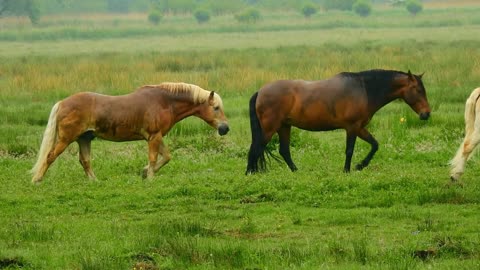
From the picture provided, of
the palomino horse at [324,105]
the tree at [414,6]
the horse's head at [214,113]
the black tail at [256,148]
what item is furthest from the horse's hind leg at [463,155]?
the tree at [414,6]

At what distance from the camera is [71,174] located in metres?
14.2

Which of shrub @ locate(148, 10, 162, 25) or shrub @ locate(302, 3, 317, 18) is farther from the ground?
shrub @ locate(302, 3, 317, 18)

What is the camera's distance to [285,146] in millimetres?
14156

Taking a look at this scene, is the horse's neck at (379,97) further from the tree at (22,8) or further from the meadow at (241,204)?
the tree at (22,8)

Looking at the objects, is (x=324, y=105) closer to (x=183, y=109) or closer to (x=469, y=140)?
(x=183, y=109)

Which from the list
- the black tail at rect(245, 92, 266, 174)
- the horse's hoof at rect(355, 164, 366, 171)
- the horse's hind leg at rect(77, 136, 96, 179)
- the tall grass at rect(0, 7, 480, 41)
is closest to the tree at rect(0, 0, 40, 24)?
the tall grass at rect(0, 7, 480, 41)

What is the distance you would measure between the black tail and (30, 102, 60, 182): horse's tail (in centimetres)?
271

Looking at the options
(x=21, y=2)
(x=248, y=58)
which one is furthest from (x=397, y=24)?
(x=248, y=58)

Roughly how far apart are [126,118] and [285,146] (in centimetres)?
233

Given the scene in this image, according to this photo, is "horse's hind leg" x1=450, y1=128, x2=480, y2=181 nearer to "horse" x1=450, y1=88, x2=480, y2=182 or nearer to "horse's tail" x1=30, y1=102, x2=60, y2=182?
"horse" x1=450, y1=88, x2=480, y2=182

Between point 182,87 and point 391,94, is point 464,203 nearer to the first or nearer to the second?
point 391,94

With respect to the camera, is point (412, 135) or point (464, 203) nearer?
point (464, 203)

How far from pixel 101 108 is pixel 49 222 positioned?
10.0 feet

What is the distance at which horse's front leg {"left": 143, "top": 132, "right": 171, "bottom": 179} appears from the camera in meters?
13.5
